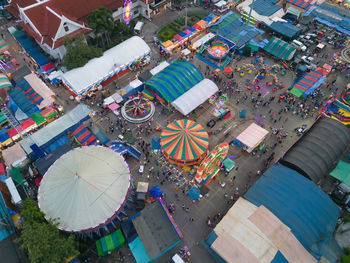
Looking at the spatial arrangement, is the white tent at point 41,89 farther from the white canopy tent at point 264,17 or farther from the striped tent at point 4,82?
the white canopy tent at point 264,17

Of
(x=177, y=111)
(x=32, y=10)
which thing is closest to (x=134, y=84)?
(x=177, y=111)

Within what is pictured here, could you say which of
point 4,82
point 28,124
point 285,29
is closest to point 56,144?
point 28,124

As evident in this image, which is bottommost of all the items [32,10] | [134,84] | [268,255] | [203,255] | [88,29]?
[203,255]

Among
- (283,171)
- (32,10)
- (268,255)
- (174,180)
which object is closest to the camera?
(268,255)

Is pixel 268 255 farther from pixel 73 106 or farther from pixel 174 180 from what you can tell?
pixel 73 106

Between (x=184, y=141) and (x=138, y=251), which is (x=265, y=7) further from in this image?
(x=138, y=251)

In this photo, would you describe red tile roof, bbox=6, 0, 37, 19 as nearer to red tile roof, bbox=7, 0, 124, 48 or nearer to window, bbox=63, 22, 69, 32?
red tile roof, bbox=7, 0, 124, 48

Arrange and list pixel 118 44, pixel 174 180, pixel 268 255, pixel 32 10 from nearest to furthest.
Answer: pixel 268 255
pixel 174 180
pixel 32 10
pixel 118 44

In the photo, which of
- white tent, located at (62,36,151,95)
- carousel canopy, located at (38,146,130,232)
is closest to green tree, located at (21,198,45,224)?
carousel canopy, located at (38,146,130,232)
